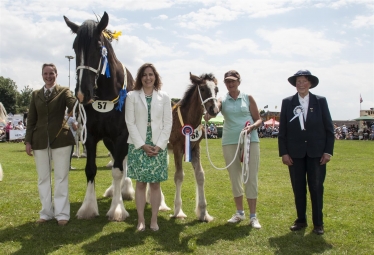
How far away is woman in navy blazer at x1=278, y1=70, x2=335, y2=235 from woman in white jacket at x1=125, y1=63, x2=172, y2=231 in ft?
5.44

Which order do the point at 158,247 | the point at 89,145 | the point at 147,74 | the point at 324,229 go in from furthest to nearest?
the point at 89,145, the point at 324,229, the point at 147,74, the point at 158,247

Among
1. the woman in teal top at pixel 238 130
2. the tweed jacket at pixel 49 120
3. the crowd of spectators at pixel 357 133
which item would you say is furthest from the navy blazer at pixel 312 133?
the crowd of spectators at pixel 357 133

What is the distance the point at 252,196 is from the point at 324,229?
3.48 feet

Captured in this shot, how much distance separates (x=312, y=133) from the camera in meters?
4.70

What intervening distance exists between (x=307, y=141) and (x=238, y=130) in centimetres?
95

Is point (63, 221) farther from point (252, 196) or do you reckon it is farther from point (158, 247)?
point (252, 196)

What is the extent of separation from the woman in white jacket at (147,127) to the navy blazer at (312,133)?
5.47 feet

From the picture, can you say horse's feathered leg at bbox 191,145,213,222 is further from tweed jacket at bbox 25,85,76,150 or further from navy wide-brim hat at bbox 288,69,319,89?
tweed jacket at bbox 25,85,76,150

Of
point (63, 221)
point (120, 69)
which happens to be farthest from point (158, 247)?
point (120, 69)

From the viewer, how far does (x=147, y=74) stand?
4562 mm

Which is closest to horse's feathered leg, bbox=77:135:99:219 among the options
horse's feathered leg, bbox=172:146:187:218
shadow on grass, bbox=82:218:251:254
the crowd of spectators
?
shadow on grass, bbox=82:218:251:254

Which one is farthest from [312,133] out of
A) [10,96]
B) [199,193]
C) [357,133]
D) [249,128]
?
[10,96]

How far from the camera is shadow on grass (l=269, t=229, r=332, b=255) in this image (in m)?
4.09

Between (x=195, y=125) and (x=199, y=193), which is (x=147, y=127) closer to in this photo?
(x=195, y=125)
